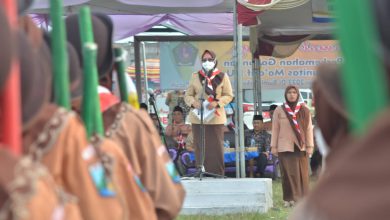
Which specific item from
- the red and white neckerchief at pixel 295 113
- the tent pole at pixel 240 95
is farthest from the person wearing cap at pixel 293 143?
the tent pole at pixel 240 95

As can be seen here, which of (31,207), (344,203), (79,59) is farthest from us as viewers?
(79,59)

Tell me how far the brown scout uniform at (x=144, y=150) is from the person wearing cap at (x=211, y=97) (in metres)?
6.01

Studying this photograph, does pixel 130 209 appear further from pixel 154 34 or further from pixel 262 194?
pixel 154 34

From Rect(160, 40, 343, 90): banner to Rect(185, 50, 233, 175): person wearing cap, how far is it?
4626 mm

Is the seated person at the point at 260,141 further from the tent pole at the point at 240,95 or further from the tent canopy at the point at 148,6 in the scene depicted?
the tent pole at the point at 240,95

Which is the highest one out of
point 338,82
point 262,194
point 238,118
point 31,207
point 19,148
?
point 338,82

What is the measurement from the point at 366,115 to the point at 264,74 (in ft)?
46.4

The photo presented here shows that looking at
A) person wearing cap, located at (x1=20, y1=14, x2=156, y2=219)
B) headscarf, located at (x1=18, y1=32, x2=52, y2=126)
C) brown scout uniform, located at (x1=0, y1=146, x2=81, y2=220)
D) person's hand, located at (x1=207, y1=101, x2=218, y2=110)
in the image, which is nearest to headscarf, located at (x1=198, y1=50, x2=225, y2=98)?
person's hand, located at (x1=207, y1=101, x2=218, y2=110)

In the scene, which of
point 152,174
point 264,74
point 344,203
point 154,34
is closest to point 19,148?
point 344,203

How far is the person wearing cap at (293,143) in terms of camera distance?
27.3 feet

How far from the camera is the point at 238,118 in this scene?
27.3ft

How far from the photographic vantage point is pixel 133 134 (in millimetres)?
2980

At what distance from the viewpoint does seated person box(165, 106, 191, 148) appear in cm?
1123

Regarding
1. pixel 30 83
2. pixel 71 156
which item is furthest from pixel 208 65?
pixel 30 83
